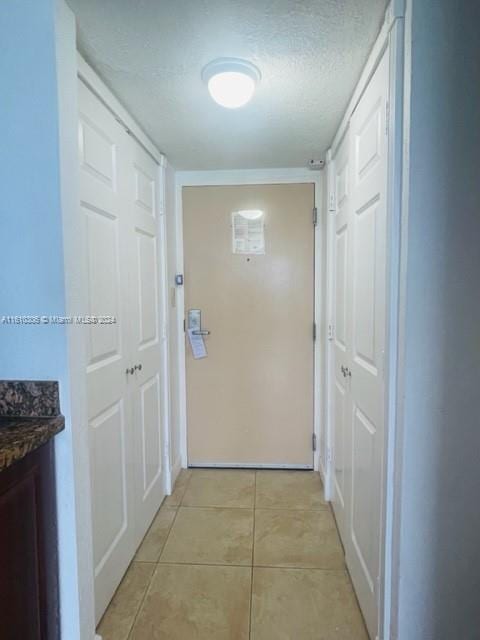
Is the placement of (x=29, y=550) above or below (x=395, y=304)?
below

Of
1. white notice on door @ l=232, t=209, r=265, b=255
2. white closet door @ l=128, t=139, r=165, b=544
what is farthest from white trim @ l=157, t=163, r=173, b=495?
white notice on door @ l=232, t=209, r=265, b=255

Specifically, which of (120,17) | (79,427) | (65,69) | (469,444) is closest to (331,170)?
(120,17)

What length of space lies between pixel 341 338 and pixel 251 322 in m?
0.83

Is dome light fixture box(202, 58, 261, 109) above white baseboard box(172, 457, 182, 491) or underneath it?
above

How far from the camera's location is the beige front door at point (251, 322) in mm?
2559

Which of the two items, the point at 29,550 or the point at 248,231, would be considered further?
the point at 248,231

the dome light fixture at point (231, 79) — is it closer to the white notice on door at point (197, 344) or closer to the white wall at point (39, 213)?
the white wall at point (39, 213)

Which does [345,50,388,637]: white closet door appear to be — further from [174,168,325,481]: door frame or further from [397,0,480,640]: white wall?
[174,168,325,481]: door frame

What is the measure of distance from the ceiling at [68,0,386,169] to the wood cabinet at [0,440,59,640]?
4.34ft

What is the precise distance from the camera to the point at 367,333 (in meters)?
1.40

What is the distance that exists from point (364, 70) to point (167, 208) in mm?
1388

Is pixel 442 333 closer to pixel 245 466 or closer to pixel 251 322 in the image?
pixel 251 322

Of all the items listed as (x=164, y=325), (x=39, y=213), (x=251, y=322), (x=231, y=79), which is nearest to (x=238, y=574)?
(x=164, y=325)

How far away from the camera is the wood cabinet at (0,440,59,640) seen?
2.94 feet
